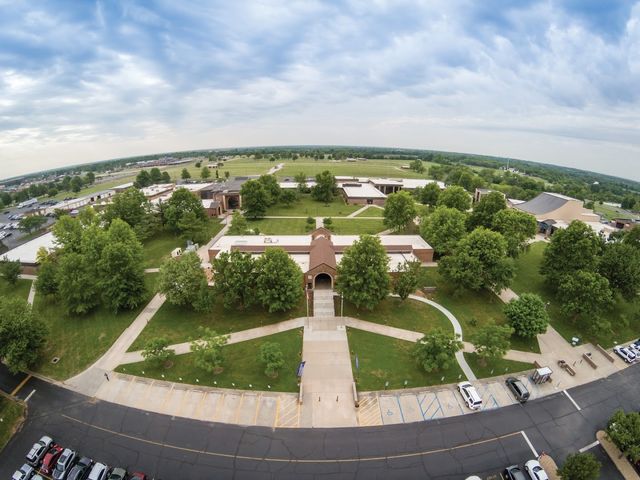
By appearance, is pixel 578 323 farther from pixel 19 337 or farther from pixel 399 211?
pixel 19 337

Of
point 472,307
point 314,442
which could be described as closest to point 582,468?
point 314,442

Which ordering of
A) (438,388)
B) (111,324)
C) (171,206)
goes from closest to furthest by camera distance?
(438,388) → (111,324) → (171,206)

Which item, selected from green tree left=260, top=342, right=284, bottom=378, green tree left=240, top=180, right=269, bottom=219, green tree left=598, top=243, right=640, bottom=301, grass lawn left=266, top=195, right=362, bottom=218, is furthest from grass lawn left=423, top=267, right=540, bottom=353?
green tree left=240, top=180, right=269, bottom=219

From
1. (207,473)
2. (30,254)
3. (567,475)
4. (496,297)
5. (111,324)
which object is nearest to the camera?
(567,475)

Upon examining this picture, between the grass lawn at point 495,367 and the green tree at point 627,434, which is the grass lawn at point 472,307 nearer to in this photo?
the grass lawn at point 495,367

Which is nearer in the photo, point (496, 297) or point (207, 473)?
point (207, 473)

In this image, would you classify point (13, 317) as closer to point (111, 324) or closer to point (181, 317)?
point (111, 324)

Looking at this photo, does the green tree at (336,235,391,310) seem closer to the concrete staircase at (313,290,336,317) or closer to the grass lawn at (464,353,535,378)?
the concrete staircase at (313,290,336,317)

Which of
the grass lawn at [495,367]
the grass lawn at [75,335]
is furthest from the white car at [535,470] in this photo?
the grass lawn at [75,335]

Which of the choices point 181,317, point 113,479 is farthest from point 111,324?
point 113,479
